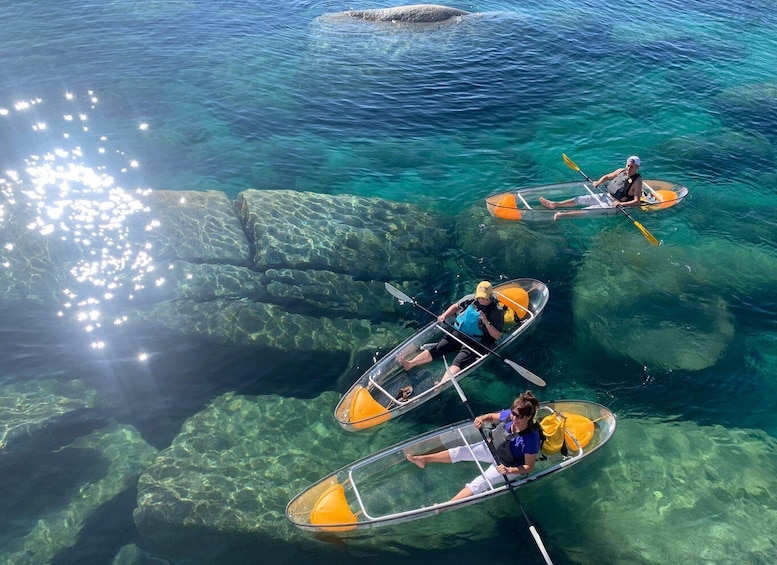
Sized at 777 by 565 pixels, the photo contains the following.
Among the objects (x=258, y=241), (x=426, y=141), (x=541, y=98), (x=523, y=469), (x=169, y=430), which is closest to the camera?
(x=523, y=469)

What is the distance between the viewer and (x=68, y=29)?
101ft

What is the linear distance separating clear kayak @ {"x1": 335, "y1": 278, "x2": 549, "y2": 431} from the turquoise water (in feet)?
2.02

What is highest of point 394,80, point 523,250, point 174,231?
point 394,80

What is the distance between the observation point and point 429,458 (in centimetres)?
1186

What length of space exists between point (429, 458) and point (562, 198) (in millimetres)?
12615

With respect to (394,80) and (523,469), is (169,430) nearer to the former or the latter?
(523,469)

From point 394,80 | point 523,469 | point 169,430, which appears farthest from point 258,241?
point 394,80

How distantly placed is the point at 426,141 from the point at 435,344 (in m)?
12.6

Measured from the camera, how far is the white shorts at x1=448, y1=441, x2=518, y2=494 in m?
11.1

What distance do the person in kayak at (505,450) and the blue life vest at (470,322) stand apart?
8.49 feet

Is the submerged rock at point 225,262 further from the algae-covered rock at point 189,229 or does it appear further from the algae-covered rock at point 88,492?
the algae-covered rock at point 88,492

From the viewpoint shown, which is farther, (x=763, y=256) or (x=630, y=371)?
(x=763, y=256)

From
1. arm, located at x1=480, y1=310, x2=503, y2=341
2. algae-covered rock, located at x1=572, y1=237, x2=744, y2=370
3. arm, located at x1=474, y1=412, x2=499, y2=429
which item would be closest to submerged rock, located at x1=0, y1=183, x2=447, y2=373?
arm, located at x1=480, y1=310, x2=503, y2=341

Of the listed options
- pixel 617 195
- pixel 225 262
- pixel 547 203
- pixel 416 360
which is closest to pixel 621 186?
pixel 617 195
